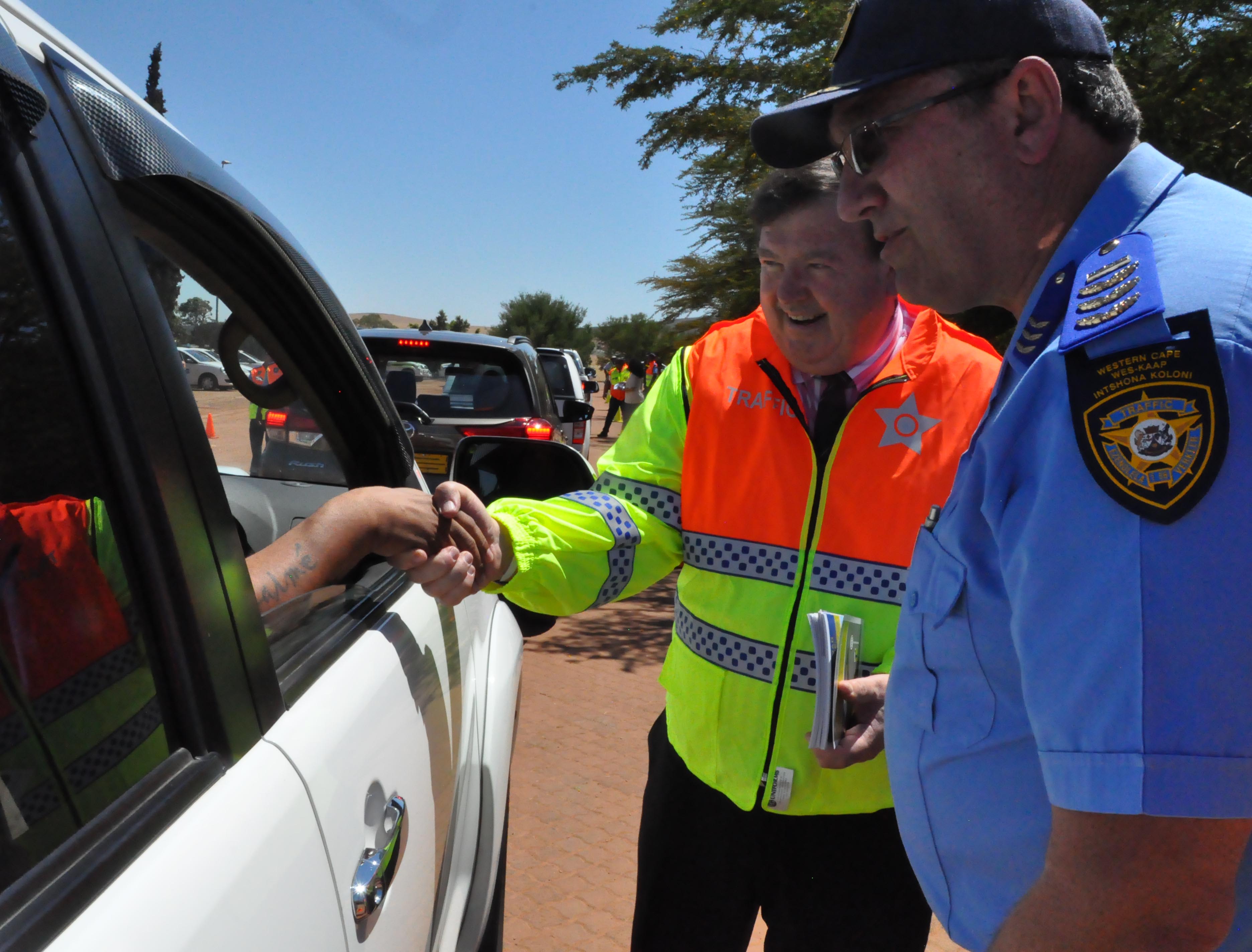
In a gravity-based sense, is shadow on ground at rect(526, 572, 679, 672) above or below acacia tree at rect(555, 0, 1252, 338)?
below

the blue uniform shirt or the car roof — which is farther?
the car roof

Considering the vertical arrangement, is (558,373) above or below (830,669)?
below

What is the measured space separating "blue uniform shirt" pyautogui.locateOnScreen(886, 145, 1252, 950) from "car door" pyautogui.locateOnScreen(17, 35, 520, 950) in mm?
724

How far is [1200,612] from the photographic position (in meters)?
0.81

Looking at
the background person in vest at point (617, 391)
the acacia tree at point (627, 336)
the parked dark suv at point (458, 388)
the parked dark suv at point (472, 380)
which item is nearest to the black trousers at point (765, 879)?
the parked dark suv at point (458, 388)

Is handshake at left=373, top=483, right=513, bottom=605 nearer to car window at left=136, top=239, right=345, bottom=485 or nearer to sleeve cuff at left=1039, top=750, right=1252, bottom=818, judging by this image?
car window at left=136, top=239, right=345, bottom=485

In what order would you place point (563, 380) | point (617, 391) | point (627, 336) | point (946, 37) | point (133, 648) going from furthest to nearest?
point (627, 336), point (617, 391), point (563, 380), point (946, 37), point (133, 648)

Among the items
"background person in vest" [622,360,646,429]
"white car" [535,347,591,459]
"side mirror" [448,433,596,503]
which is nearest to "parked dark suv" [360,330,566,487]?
"white car" [535,347,591,459]

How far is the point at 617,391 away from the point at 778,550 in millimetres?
18039

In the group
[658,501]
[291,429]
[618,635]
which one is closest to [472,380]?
[618,635]

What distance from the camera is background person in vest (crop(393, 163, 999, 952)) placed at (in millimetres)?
1882

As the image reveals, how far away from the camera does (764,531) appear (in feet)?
6.24

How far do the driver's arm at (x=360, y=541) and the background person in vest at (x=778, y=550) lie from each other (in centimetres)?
5

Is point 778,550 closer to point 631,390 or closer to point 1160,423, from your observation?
point 1160,423
